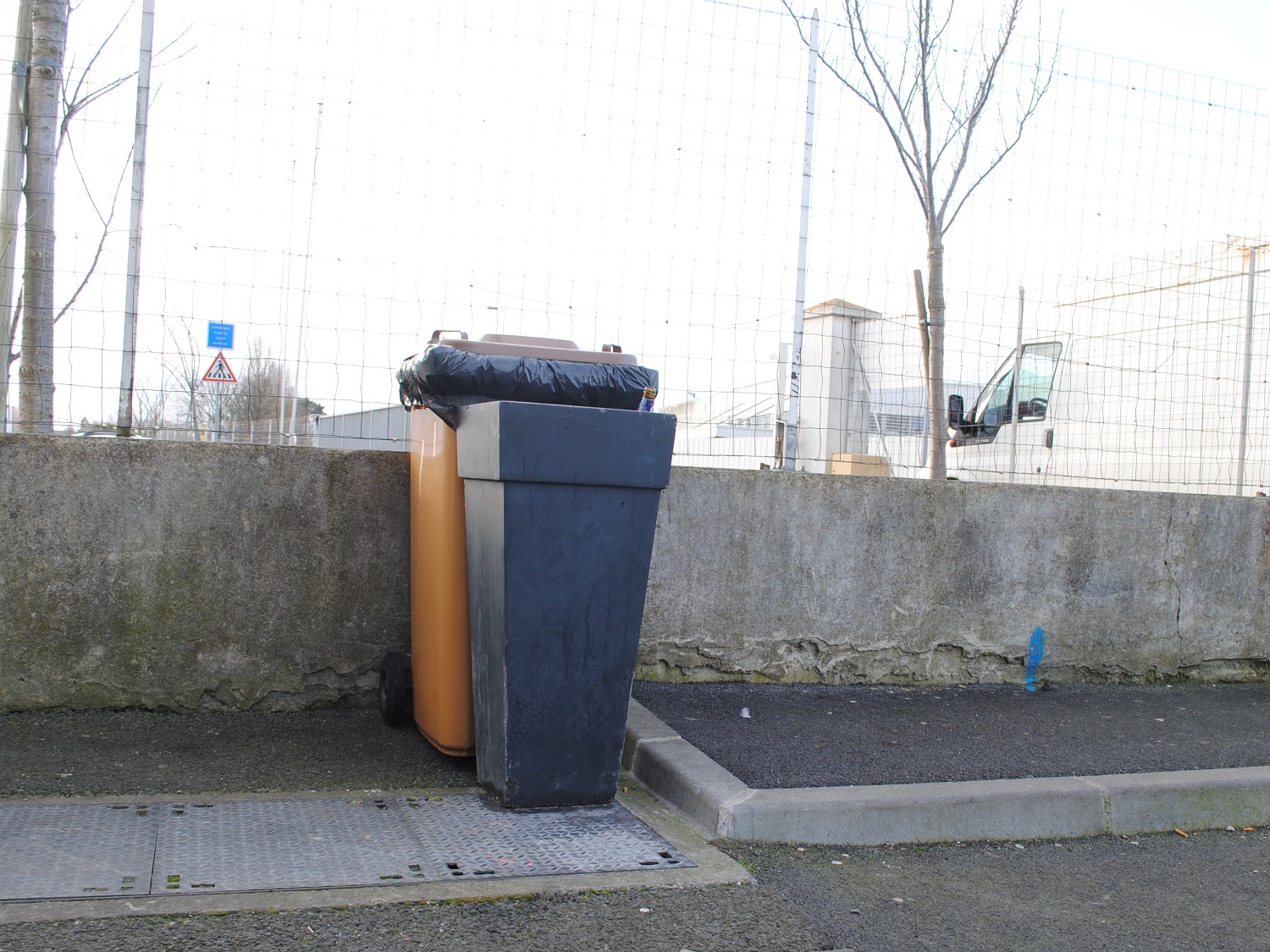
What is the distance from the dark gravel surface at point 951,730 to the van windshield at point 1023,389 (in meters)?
1.82

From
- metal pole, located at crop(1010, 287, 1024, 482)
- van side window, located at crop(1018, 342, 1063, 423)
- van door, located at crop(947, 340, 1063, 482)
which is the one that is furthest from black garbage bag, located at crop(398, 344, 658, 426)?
van side window, located at crop(1018, 342, 1063, 423)

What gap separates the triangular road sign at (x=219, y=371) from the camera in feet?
15.3

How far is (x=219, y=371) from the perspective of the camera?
489 centimetres

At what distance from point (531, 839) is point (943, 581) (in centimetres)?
295

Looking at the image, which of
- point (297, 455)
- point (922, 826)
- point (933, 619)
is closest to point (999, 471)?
point (933, 619)

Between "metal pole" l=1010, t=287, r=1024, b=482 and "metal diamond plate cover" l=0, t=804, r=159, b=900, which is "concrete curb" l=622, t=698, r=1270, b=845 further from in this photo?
"metal pole" l=1010, t=287, r=1024, b=482

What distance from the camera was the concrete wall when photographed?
13.2ft

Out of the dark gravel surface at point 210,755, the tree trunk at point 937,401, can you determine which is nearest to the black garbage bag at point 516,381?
the dark gravel surface at point 210,755

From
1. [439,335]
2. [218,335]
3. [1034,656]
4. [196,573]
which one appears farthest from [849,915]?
[218,335]

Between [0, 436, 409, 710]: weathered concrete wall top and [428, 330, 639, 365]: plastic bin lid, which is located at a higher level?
[428, 330, 639, 365]: plastic bin lid

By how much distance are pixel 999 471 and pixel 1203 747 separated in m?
1.76

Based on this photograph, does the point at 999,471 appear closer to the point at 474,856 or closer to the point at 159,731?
the point at 474,856

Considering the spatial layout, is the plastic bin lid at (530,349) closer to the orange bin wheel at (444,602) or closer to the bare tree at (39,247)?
the orange bin wheel at (444,602)

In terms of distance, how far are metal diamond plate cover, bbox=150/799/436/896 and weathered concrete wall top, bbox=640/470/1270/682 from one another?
1904 mm
